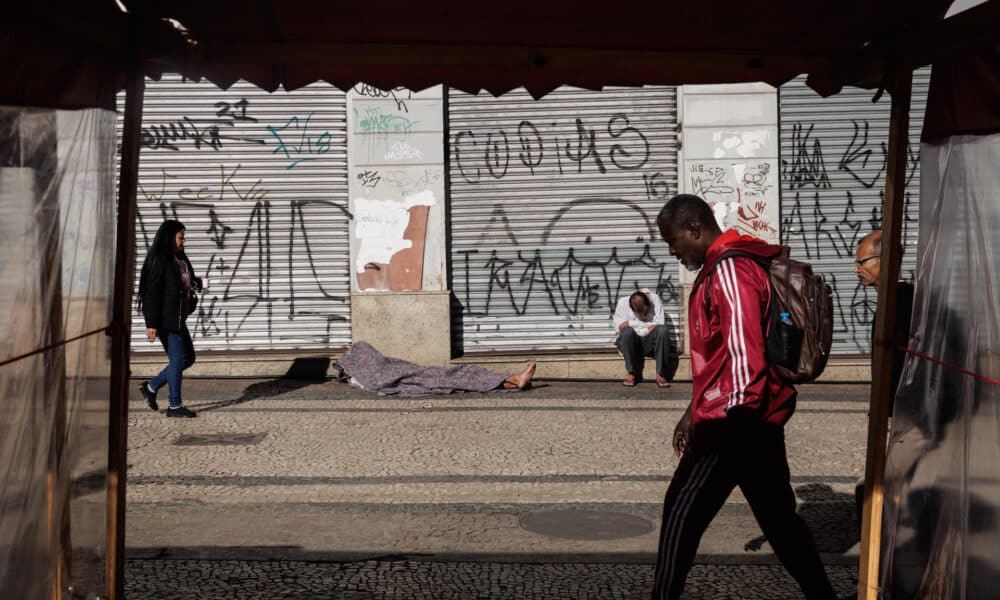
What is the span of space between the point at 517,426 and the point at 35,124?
20.2ft

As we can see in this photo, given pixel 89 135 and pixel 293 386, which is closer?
pixel 89 135

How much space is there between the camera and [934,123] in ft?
11.6

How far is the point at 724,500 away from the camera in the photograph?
3779 millimetres

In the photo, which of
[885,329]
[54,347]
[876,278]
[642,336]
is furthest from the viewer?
[642,336]

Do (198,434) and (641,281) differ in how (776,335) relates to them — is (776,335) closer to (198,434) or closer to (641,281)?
(198,434)

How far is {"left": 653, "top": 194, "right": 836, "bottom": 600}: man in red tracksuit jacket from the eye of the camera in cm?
362

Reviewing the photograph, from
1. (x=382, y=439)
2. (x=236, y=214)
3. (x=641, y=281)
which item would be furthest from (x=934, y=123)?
(x=236, y=214)

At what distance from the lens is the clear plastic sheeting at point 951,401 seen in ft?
10.6

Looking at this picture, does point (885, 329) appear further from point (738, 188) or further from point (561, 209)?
point (561, 209)

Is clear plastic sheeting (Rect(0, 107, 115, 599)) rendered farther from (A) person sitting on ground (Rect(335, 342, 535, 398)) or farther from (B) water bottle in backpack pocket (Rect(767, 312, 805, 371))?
(A) person sitting on ground (Rect(335, 342, 535, 398))

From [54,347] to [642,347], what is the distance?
8723 millimetres

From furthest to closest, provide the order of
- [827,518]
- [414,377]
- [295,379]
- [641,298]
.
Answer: [295,379] → [641,298] → [414,377] → [827,518]

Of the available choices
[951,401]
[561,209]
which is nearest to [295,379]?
[561,209]

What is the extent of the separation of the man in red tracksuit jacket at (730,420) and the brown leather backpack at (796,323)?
0.03 meters
